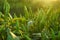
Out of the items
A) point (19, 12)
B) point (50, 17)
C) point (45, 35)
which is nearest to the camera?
point (45, 35)

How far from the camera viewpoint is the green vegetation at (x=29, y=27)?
112 centimetres

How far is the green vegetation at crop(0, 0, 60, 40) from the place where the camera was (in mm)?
1125

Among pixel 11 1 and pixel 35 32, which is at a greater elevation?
pixel 11 1

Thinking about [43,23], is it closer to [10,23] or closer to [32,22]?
[32,22]

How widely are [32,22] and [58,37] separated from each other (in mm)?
221

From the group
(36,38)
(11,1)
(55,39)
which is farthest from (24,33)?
(11,1)

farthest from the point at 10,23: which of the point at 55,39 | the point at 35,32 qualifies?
the point at 55,39

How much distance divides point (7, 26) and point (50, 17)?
392mm

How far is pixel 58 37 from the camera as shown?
1.18 metres

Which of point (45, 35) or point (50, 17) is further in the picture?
point (50, 17)

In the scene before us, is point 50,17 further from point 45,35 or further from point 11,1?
point 11,1

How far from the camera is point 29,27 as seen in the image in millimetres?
1257

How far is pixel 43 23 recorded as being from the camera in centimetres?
128

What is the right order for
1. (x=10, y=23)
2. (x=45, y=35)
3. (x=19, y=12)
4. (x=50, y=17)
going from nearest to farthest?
(x=45, y=35)
(x=10, y=23)
(x=50, y=17)
(x=19, y=12)
